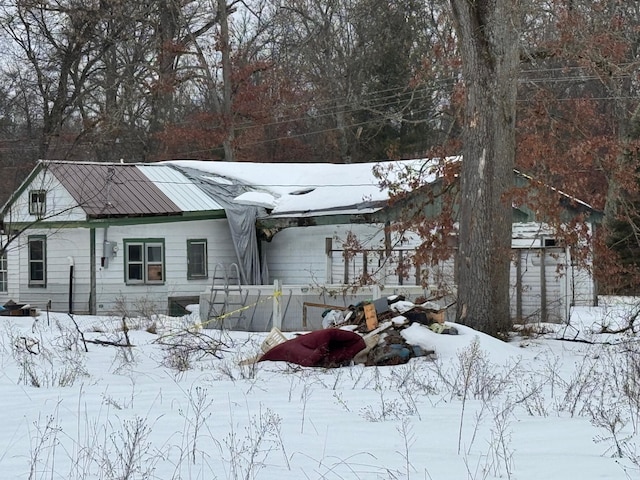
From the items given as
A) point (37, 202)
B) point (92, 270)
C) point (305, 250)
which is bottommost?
point (92, 270)

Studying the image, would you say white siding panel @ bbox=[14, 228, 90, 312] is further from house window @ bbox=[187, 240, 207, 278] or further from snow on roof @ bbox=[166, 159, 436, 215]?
snow on roof @ bbox=[166, 159, 436, 215]

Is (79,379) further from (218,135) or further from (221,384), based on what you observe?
(218,135)

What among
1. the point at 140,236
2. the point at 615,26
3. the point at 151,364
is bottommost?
the point at 151,364

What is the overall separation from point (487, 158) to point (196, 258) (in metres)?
14.2

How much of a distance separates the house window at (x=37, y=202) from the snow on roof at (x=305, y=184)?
16.5 feet

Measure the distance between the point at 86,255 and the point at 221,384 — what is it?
1654cm

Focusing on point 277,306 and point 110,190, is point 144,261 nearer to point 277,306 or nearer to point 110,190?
point 110,190

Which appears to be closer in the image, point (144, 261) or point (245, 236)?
point (144, 261)

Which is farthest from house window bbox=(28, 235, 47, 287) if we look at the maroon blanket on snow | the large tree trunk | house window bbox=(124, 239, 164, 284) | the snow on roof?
the maroon blanket on snow

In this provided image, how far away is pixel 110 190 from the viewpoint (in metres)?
27.3

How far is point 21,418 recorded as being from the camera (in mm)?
8375

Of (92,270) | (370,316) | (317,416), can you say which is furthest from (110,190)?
(317,416)

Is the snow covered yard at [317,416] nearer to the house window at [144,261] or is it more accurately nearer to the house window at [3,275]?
the house window at [144,261]

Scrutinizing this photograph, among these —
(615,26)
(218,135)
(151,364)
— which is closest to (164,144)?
(218,135)
